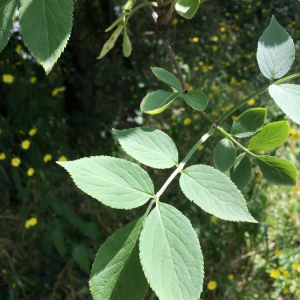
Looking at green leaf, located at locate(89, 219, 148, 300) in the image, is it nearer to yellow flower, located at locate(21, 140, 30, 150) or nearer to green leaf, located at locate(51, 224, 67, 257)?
green leaf, located at locate(51, 224, 67, 257)

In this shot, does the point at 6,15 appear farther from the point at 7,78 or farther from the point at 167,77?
the point at 7,78

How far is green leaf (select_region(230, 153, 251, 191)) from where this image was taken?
646mm

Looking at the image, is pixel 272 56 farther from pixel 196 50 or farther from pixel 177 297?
pixel 196 50

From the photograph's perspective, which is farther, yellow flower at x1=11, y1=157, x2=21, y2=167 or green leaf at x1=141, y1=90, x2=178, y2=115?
yellow flower at x1=11, y1=157, x2=21, y2=167

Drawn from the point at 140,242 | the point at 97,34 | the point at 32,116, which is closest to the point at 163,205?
the point at 140,242

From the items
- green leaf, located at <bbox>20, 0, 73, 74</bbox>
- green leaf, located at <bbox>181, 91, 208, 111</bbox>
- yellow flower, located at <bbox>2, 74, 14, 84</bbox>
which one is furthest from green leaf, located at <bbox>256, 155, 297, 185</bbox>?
yellow flower, located at <bbox>2, 74, 14, 84</bbox>

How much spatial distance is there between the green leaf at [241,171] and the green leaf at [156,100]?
0.59 feet

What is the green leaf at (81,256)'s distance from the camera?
73.1 inches

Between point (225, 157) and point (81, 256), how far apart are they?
1.45 m

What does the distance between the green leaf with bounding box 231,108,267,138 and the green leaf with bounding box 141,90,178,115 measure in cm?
12

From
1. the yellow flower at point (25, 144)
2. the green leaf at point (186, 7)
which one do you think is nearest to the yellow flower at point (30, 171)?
the yellow flower at point (25, 144)

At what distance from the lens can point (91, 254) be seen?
1.96m

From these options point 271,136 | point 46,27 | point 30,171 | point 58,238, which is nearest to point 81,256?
point 58,238

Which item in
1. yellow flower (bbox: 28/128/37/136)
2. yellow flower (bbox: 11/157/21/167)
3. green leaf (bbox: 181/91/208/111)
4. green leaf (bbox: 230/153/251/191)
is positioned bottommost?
yellow flower (bbox: 11/157/21/167)
